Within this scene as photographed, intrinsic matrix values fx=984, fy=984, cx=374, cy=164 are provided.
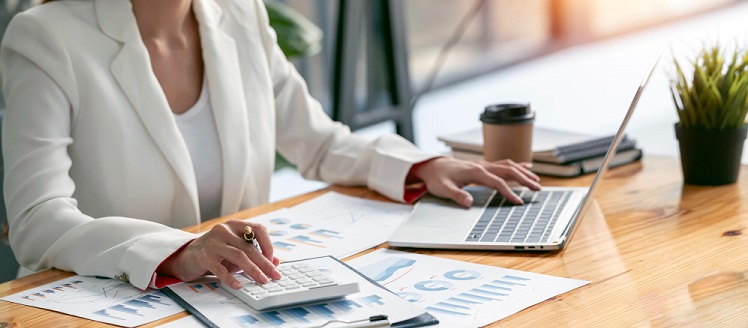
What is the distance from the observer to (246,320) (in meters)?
1.13

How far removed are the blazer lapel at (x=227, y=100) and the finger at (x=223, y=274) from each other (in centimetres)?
58

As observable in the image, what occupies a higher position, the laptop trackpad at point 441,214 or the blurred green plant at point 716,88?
the blurred green plant at point 716,88

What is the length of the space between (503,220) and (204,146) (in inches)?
23.3

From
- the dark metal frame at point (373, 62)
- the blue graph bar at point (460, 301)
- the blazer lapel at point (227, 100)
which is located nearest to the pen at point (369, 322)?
the blue graph bar at point (460, 301)

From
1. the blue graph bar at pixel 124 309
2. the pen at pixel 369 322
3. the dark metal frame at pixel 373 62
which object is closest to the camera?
the pen at pixel 369 322

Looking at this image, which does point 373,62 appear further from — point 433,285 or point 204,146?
point 433,285

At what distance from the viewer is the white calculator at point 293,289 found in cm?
114

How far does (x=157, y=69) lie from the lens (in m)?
1.77

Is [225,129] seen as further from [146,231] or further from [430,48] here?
[430,48]

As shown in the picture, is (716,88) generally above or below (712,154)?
above

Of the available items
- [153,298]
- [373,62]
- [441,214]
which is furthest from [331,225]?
[373,62]

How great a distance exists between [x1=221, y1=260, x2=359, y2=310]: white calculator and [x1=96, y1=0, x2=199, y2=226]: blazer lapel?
499mm

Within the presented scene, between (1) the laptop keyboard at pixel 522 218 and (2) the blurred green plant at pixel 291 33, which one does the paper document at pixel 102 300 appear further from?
(2) the blurred green plant at pixel 291 33

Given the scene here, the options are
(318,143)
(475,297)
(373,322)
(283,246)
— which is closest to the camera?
(373,322)
